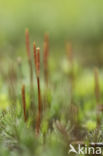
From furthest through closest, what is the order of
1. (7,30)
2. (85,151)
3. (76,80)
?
(7,30) < (76,80) < (85,151)

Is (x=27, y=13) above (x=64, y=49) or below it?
above

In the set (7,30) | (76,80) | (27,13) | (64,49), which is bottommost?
(76,80)

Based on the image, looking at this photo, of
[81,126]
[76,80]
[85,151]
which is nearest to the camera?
[85,151]

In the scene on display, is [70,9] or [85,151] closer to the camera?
[85,151]

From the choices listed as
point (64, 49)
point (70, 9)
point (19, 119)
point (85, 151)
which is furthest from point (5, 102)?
point (70, 9)

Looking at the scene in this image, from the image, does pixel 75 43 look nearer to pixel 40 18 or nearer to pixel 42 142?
pixel 40 18

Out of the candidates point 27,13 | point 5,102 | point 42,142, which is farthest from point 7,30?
point 42,142
